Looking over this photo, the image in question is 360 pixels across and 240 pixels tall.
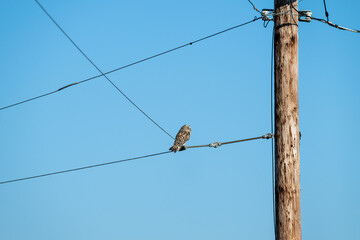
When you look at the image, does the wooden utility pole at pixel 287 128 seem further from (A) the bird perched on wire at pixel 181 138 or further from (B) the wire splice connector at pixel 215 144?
(A) the bird perched on wire at pixel 181 138

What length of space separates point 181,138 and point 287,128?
331cm

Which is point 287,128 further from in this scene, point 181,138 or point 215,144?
point 181,138

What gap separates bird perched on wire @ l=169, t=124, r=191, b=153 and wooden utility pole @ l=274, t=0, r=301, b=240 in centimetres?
304

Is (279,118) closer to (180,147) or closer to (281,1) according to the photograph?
(281,1)

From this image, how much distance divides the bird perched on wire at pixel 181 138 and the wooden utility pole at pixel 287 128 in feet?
9.98

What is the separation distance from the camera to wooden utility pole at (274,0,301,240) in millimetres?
7895

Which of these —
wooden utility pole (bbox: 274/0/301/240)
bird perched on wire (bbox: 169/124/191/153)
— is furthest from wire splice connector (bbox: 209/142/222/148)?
wooden utility pole (bbox: 274/0/301/240)

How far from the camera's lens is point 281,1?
863 cm

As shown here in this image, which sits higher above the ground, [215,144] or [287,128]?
[215,144]

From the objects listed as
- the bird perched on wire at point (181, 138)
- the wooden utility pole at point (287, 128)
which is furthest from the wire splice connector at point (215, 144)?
the wooden utility pole at point (287, 128)

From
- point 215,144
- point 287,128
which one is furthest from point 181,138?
point 287,128

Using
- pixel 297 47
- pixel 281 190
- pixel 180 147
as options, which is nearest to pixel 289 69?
pixel 297 47

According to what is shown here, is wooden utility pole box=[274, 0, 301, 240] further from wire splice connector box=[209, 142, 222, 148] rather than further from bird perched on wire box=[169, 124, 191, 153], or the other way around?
bird perched on wire box=[169, 124, 191, 153]

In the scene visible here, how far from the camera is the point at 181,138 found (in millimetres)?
11000
